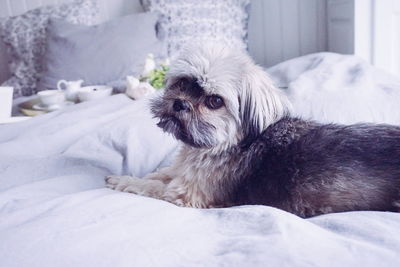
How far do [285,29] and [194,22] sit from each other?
0.74 m

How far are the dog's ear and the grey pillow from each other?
150cm

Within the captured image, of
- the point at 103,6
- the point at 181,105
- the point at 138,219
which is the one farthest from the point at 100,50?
the point at 138,219

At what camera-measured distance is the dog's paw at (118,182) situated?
1192 millimetres

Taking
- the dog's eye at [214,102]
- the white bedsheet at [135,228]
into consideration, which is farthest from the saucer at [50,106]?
the dog's eye at [214,102]

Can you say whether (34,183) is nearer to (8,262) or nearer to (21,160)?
(21,160)

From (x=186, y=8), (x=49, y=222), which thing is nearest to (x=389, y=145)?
(x=49, y=222)

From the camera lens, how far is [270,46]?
10.6ft

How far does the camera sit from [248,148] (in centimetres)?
115

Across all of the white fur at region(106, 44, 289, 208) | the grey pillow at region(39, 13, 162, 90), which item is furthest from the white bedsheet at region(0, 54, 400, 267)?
the grey pillow at region(39, 13, 162, 90)

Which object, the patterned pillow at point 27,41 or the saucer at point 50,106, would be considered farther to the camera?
the patterned pillow at point 27,41

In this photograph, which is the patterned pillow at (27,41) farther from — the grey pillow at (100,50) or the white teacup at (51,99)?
the white teacup at (51,99)

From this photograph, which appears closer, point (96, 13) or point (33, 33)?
point (33, 33)

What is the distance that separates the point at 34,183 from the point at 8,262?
1.58 feet

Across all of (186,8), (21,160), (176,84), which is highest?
(186,8)
